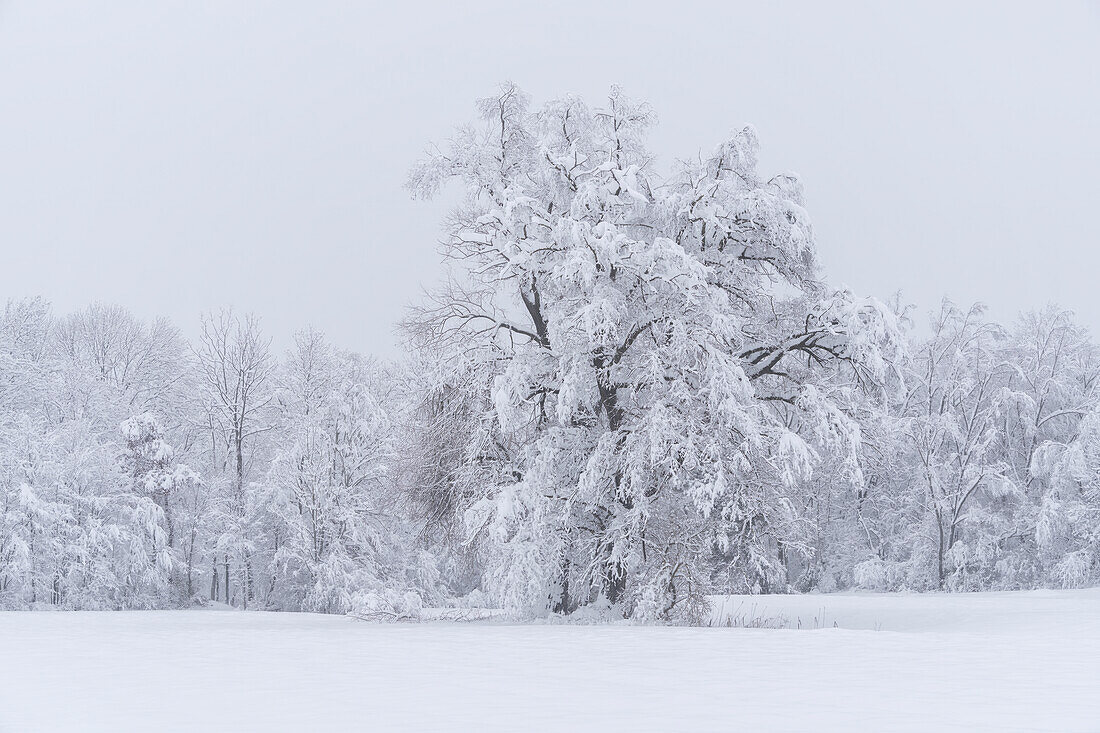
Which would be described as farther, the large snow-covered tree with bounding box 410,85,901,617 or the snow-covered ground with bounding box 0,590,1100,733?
the large snow-covered tree with bounding box 410,85,901,617

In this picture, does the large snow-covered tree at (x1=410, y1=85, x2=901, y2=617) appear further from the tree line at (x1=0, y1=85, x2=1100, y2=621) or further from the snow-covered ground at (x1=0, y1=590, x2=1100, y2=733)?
the snow-covered ground at (x1=0, y1=590, x2=1100, y2=733)

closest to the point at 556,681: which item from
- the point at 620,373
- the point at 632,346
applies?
the point at 620,373

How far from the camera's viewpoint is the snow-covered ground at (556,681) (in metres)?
6.88

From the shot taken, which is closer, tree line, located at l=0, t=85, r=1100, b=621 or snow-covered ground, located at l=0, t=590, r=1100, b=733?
snow-covered ground, located at l=0, t=590, r=1100, b=733

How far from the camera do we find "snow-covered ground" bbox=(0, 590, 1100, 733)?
688 centimetres

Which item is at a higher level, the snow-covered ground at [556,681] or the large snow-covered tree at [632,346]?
the large snow-covered tree at [632,346]

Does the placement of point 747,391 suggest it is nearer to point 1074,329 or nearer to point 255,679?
point 255,679

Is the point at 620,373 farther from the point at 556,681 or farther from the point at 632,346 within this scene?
the point at 556,681

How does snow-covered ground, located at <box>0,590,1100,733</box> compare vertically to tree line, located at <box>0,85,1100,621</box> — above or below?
below

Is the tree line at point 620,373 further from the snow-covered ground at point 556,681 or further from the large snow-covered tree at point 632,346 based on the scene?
the snow-covered ground at point 556,681

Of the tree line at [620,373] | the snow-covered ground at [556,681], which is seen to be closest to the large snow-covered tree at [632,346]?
the tree line at [620,373]

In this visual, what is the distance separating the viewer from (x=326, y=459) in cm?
3581

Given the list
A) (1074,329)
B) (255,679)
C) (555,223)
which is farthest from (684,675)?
(1074,329)

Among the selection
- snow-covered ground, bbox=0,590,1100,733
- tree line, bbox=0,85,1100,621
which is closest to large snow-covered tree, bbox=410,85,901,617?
tree line, bbox=0,85,1100,621
